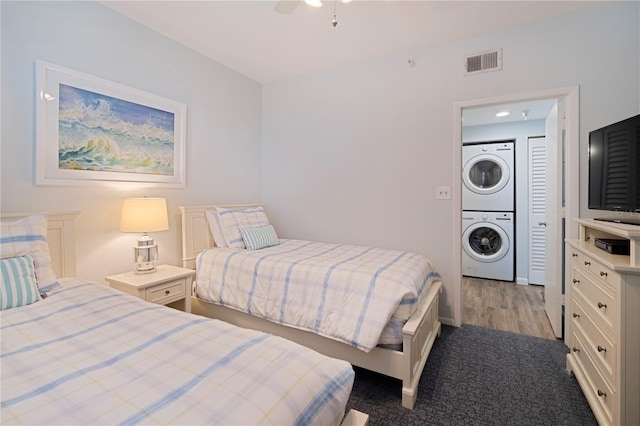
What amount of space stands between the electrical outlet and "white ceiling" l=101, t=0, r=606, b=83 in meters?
1.36

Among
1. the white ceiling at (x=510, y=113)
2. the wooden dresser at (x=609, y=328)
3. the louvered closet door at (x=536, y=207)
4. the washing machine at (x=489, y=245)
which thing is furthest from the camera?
the washing machine at (x=489, y=245)

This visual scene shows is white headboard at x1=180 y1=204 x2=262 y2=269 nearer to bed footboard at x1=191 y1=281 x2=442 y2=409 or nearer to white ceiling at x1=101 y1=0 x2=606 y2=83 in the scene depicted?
bed footboard at x1=191 y1=281 x2=442 y2=409

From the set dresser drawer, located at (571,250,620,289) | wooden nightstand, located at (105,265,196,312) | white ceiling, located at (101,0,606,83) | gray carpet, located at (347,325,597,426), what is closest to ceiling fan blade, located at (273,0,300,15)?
Answer: white ceiling, located at (101,0,606,83)

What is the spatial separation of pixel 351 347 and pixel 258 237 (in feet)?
4.55

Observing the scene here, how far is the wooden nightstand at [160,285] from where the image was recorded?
2.15m

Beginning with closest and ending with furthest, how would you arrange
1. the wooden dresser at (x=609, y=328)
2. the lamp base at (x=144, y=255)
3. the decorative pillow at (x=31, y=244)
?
the wooden dresser at (x=609, y=328) → the decorative pillow at (x=31, y=244) → the lamp base at (x=144, y=255)

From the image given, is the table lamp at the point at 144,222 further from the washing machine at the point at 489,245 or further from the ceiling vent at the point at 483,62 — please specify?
the washing machine at the point at 489,245

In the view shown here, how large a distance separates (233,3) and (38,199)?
1930 millimetres

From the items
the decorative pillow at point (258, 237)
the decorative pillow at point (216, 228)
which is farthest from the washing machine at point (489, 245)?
the decorative pillow at point (216, 228)

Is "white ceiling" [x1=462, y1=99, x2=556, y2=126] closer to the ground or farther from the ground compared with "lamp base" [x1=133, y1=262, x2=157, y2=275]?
farther from the ground

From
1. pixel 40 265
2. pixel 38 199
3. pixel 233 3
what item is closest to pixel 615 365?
pixel 40 265

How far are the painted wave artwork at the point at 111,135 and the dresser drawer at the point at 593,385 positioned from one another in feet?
10.9

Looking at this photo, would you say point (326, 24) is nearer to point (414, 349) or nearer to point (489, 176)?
point (414, 349)

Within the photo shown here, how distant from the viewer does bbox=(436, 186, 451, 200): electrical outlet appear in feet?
9.42
